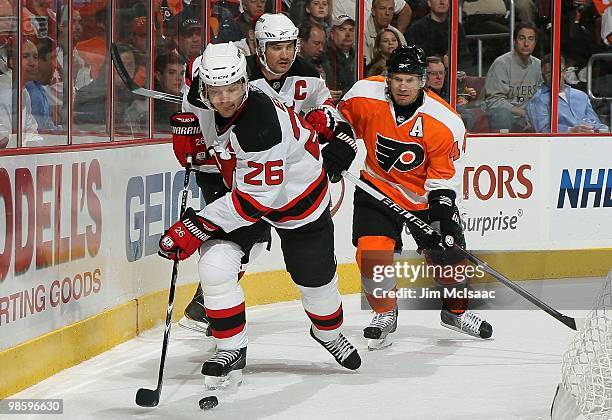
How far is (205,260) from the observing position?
3.92 meters

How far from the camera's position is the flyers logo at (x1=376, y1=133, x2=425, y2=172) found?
486cm

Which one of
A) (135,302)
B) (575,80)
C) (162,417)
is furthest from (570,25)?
(162,417)

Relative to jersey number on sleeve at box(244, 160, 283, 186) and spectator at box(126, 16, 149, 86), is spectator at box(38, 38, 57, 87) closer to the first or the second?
spectator at box(126, 16, 149, 86)

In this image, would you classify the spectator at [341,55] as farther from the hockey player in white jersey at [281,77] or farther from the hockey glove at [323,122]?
the hockey glove at [323,122]

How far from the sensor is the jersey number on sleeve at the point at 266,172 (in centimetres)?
381

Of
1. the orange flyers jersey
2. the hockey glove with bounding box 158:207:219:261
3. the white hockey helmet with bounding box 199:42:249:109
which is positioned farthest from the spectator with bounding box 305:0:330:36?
the hockey glove with bounding box 158:207:219:261

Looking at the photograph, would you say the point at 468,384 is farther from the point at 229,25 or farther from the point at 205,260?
the point at 229,25

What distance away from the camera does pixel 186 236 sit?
3832 millimetres

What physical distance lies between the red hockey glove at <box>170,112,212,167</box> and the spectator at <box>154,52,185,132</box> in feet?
3.30

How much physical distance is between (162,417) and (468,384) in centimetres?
106

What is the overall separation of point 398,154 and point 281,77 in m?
0.53

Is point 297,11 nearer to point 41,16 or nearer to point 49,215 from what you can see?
point 41,16

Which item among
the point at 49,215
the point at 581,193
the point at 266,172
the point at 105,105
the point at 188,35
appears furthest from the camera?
the point at 581,193

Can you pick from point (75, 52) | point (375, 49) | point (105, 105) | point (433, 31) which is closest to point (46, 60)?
point (75, 52)
